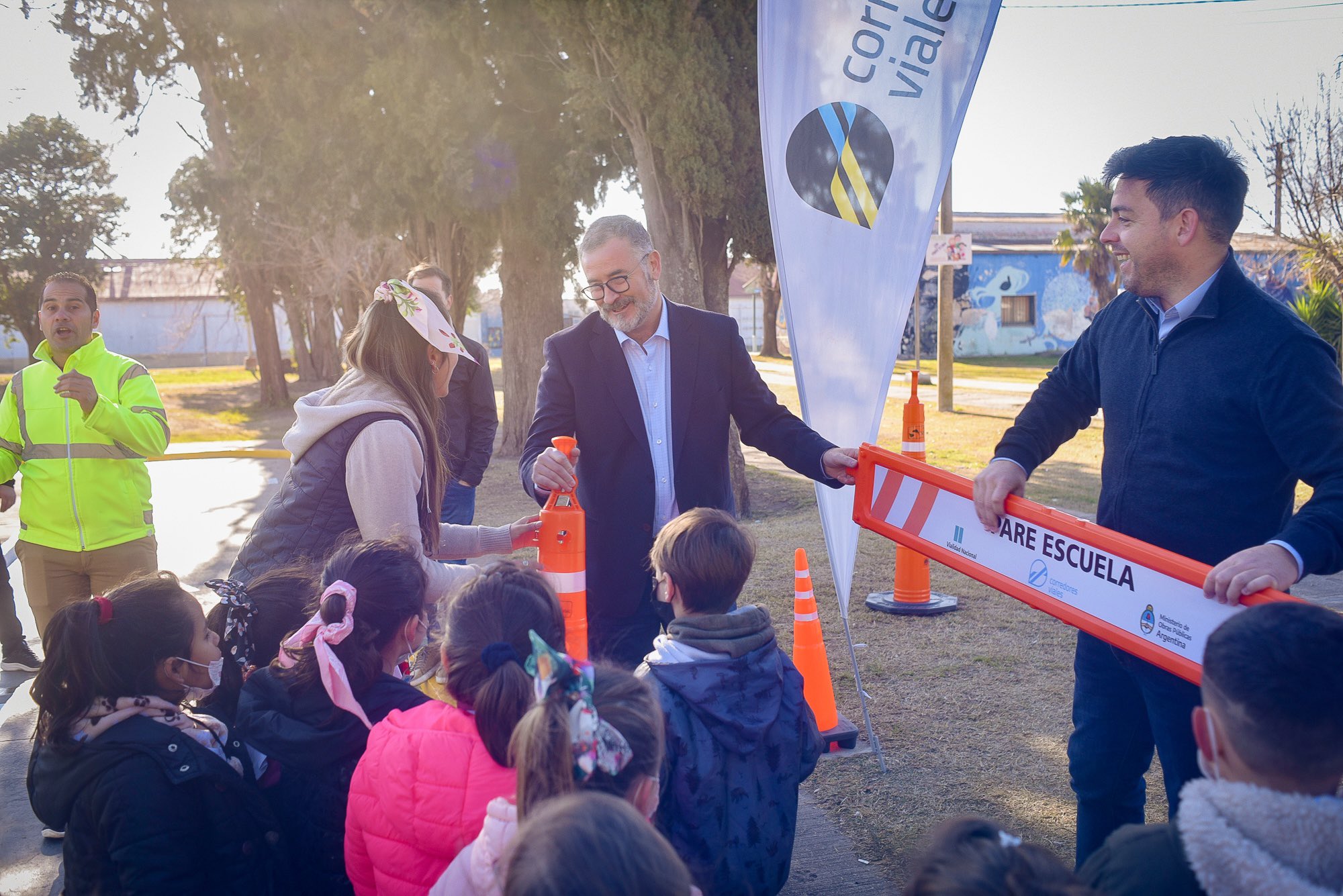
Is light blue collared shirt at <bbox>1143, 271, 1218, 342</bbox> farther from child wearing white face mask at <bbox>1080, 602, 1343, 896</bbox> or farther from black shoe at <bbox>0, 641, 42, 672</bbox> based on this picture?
black shoe at <bbox>0, 641, 42, 672</bbox>

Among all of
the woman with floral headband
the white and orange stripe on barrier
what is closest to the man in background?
the woman with floral headband

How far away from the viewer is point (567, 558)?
2.97 m

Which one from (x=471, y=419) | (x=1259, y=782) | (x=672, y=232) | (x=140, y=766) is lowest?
(x=140, y=766)

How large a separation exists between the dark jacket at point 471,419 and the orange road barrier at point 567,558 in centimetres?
322

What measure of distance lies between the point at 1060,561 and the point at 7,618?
5.49 m

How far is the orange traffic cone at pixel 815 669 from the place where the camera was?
→ 4.33 metres

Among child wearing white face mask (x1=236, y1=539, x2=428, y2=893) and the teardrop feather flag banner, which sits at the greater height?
the teardrop feather flag banner

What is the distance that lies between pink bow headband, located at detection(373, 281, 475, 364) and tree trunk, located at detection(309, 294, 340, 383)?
2778cm

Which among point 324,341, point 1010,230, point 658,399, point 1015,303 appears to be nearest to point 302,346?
point 324,341

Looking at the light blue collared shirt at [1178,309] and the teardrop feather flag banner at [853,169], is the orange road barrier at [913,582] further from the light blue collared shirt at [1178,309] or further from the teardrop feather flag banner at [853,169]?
the light blue collared shirt at [1178,309]

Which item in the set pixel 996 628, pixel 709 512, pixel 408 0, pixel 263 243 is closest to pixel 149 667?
pixel 709 512

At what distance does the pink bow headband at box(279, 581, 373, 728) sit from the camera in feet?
7.79

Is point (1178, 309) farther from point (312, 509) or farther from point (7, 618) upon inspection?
point (7, 618)

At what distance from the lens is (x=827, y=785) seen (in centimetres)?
406
